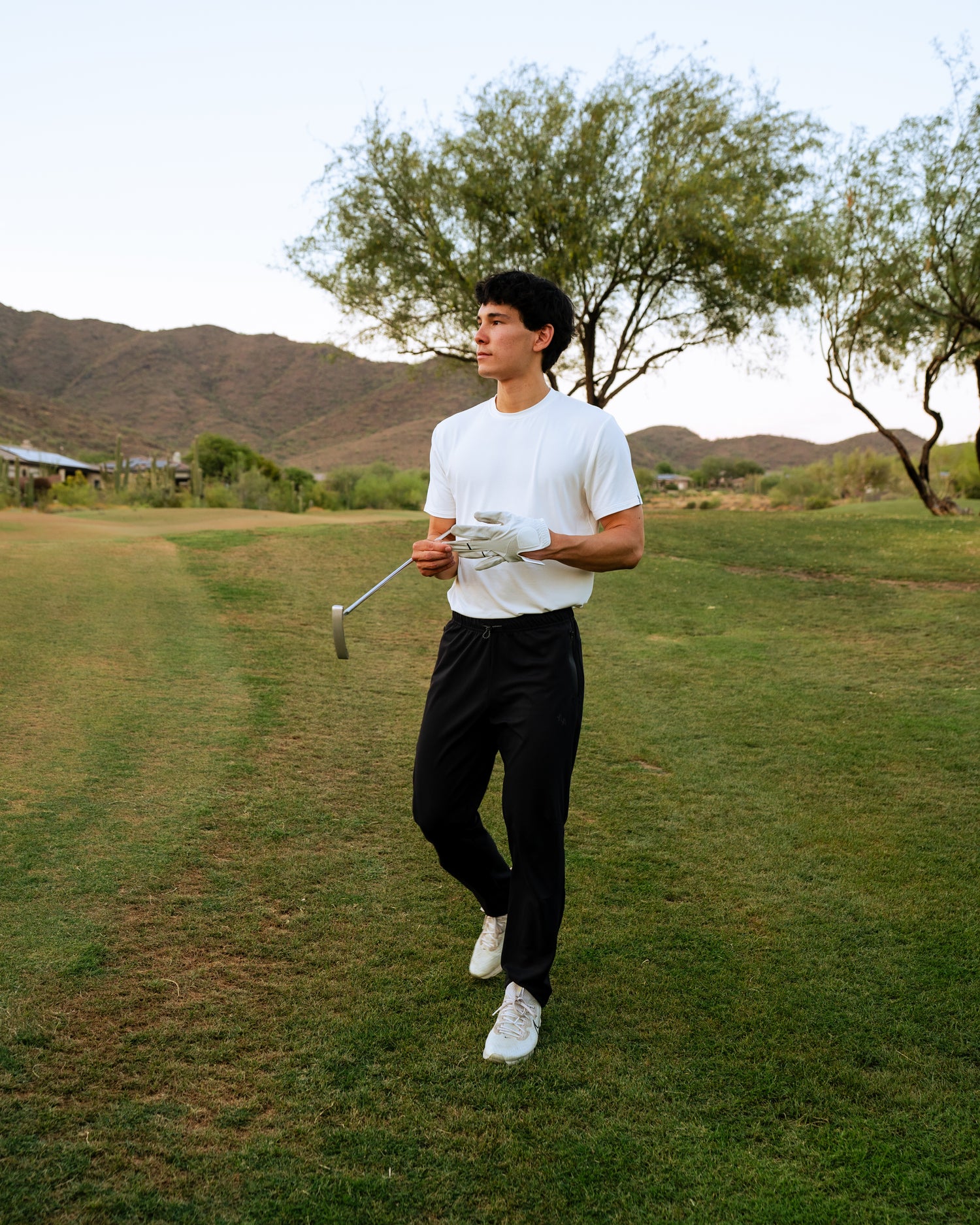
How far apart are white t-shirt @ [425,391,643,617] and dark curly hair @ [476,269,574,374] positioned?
24cm

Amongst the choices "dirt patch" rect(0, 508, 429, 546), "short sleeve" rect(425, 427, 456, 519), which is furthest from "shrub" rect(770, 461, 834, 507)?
"short sleeve" rect(425, 427, 456, 519)

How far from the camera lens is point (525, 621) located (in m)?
2.94

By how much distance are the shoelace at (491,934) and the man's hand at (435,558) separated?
1.23 m

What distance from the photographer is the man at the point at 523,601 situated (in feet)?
9.45

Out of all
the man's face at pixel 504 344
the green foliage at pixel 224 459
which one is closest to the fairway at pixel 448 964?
the man's face at pixel 504 344

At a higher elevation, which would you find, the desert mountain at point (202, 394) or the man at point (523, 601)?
the desert mountain at point (202, 394)

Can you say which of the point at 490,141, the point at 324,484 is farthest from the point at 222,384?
the point at 490,141

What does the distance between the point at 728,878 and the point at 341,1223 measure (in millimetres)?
2590

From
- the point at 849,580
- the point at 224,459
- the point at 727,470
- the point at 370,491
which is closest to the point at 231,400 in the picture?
the point at 224,459

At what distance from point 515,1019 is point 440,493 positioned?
1.67 metres

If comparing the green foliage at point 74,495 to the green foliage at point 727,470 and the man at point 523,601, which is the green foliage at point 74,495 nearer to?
the man at point 523,601

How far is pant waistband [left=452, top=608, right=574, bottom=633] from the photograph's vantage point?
294cm

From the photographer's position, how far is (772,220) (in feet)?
65.5

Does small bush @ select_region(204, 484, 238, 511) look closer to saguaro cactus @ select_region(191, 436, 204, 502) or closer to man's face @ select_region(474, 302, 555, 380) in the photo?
saguaro cactus @ select_region(191, 436, 204, 502)
